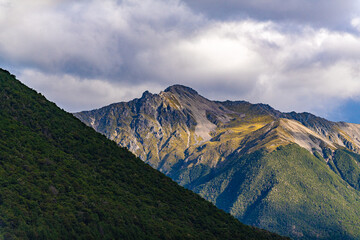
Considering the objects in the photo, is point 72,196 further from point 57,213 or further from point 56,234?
point 56,234

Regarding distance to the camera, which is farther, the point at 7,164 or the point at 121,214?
the point at 121,214

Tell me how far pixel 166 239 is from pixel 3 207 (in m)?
67.5

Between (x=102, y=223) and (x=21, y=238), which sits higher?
(x=102, y=223)

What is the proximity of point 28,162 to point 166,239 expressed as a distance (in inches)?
2533

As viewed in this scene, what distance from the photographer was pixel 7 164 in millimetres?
181500

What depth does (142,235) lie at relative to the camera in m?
191

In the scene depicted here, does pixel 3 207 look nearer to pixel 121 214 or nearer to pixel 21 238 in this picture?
pixel 21 238

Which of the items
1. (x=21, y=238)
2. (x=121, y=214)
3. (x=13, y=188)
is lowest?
(x=21, y=238)

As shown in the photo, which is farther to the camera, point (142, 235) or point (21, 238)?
Result: point (142, 235)

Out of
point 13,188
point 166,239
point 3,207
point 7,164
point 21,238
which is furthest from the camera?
point 166,239

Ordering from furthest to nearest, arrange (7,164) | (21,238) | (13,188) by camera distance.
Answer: (7,164), (13,188), (21,238)

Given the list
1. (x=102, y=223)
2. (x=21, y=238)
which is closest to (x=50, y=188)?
(x=102, y=223)

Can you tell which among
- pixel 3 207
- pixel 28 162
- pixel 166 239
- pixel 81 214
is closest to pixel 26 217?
pixel 3 207

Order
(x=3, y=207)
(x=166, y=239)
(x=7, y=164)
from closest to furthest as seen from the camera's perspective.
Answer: (x=3, y=207)
(x=7, y=164)
(x=166, y=239)
